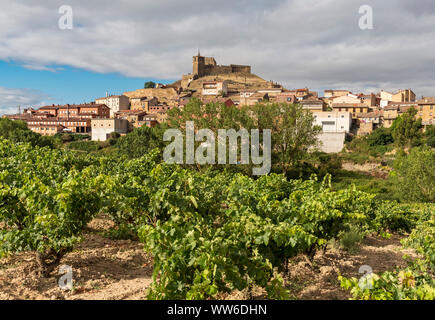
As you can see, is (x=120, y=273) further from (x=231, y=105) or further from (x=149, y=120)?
(x=149, y=120)

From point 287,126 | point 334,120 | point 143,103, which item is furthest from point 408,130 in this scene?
point 143,103

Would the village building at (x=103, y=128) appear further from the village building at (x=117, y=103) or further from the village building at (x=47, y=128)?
the village building at (x=117, y=103)

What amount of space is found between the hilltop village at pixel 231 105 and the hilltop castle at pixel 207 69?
2.21 ft

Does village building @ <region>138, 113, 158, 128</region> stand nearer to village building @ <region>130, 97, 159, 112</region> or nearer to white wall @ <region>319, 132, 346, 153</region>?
village building @ <region>130, 97, 159, 112</region>

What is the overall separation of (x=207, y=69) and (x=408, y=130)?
289 feet

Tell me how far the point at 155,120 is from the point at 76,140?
16.9m

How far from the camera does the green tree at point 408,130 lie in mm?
42062

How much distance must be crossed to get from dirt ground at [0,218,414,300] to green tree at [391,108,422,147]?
39.8 m

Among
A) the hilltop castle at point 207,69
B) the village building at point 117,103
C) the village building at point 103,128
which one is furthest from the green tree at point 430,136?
the hilltop castle at point 207,69

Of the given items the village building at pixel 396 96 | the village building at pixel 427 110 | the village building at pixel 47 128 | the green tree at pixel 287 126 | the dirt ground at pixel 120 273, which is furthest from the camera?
the village building at pixel 396 96

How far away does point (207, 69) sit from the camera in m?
119

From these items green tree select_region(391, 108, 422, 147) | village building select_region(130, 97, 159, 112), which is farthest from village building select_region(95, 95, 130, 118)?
green tree select_region(391, 108, 422, 147)
